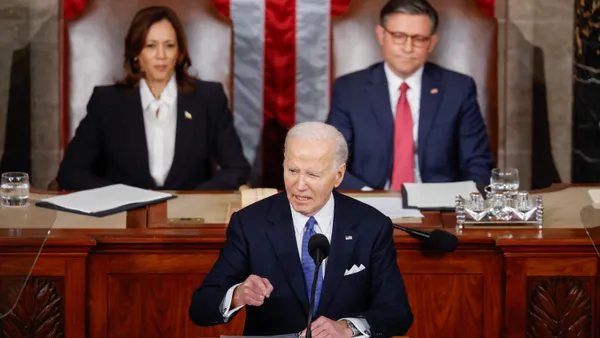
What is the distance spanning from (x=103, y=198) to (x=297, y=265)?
1.42 meters

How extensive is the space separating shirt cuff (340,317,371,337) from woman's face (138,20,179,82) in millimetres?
2683

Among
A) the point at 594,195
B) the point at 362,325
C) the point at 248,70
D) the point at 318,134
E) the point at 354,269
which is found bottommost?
the point at 362,325

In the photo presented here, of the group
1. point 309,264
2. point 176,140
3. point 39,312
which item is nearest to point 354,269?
point 309,264

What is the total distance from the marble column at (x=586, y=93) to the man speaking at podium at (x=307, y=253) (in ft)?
8.73

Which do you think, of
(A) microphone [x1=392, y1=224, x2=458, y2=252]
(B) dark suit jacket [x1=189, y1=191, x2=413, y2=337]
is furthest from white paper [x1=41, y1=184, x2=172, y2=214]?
(B) dark suit jacket [x1=189, y1=191, x2=413, y2=337]

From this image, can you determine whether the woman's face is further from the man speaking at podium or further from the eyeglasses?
the man speaking at podium

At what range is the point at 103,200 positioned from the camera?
431cm

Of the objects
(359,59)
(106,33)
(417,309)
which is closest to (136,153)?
(106,33)

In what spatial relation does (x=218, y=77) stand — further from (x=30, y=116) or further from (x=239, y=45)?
(x=30, y=116)

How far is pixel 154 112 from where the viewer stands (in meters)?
5.38

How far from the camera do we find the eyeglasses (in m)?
5.37

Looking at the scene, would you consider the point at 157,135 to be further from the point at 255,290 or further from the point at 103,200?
the point at 255,290

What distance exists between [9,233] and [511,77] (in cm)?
286

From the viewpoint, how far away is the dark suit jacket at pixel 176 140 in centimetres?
529
